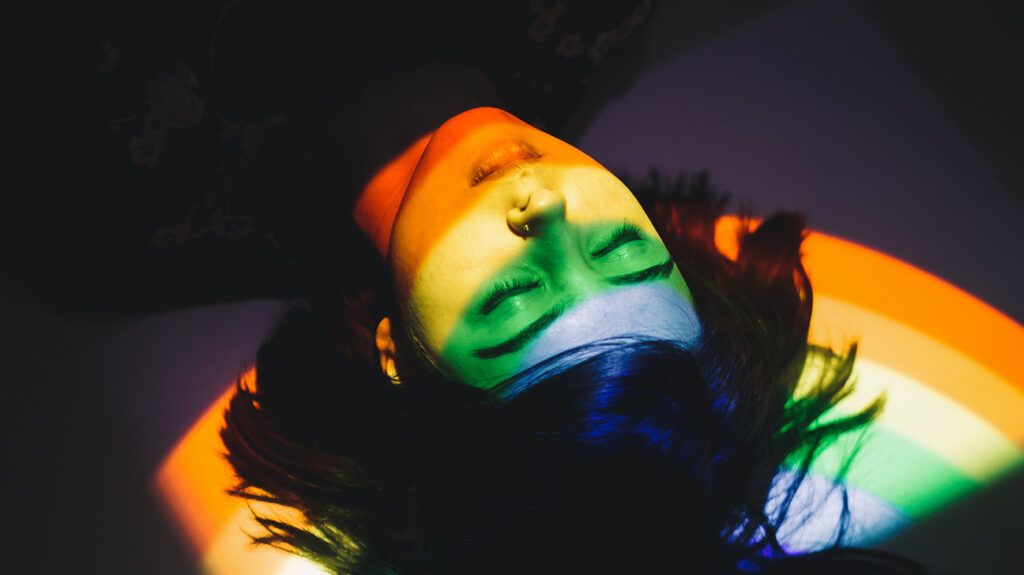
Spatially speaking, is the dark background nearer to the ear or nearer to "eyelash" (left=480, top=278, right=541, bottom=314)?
the ear

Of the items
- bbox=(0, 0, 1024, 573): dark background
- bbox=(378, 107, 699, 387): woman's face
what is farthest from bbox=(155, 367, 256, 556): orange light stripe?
bbox=(378, 107, 699, 387): woman's face

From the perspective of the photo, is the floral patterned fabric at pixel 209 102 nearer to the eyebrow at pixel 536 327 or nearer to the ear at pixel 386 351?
the ear at pixel 386 351

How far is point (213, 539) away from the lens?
1.03 metres

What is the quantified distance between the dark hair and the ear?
23 mm

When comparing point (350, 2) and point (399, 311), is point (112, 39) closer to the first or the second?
point (350, 2)

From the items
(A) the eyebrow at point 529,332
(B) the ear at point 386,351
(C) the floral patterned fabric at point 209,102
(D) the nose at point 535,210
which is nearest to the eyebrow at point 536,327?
(A) the eyebrow at point 529,332

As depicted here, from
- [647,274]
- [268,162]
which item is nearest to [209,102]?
[268,162]

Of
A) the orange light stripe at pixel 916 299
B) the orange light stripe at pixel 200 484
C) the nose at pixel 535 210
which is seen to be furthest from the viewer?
the orange light stripe at pixel 916 299

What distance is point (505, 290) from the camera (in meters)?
0.81

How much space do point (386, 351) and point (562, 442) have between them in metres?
0.32

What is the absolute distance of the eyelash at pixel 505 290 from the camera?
81 cm

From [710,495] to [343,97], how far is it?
84 cm

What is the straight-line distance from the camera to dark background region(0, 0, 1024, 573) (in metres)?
0.96

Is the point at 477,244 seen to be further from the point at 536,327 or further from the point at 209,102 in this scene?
the point at 209,102
